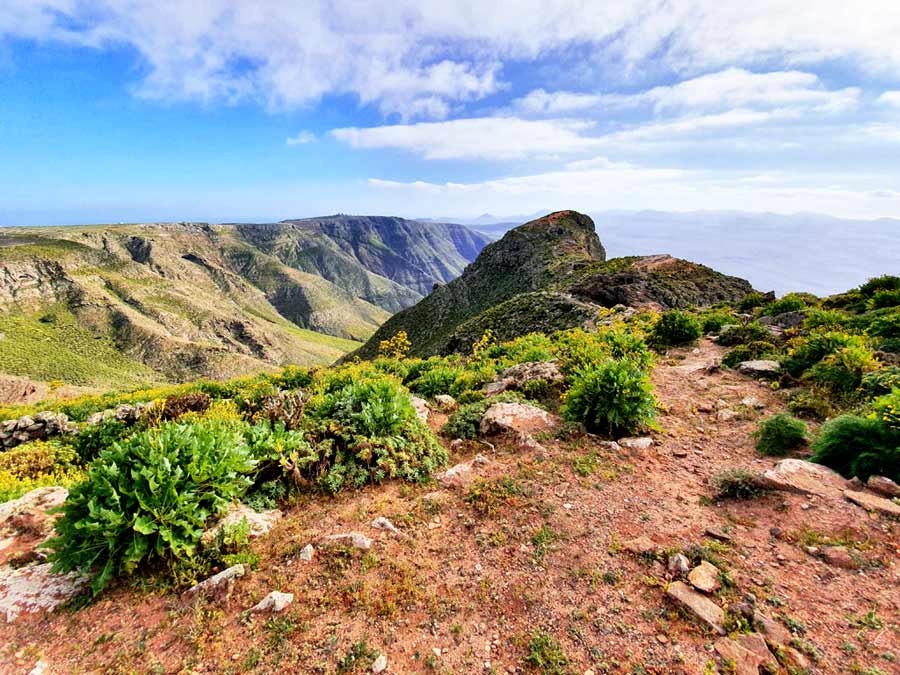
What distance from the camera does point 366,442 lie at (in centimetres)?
628

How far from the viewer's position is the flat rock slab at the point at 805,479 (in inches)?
196

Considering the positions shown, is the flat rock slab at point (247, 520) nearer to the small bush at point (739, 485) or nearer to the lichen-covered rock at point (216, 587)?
the lichen-covered rock at point (216, 587)

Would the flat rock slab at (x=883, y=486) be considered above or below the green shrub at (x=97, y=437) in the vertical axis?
above

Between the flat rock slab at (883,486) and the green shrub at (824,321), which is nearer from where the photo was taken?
the flat rock slab at (883,486)

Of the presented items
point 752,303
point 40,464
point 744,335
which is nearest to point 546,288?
point 752,303

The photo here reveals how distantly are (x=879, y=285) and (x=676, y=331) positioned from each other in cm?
975

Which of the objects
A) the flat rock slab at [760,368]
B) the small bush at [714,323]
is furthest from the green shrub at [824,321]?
the flat rock slab at [760,368]

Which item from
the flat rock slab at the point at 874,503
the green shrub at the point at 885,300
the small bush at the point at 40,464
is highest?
the green shrub at the point at 885,300

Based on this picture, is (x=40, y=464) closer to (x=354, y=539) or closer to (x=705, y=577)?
(x=354, y=539)

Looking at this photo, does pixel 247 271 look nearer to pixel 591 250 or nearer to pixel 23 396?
pixel 23 396

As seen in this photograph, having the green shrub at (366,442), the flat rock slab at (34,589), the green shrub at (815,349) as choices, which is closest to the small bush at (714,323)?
the green shrub at (815,349)

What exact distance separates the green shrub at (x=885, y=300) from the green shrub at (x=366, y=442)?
57.1 feet

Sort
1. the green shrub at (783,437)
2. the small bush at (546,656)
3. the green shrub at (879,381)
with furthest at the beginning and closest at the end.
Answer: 1. the green shrub at (879,381)
2. the green shrub at (783,437)
3. the small bush at (546,656)

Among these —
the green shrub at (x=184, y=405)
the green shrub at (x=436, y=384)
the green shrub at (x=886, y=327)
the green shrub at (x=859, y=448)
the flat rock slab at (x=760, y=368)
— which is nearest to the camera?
the green shrub at (x=859, y=448)
